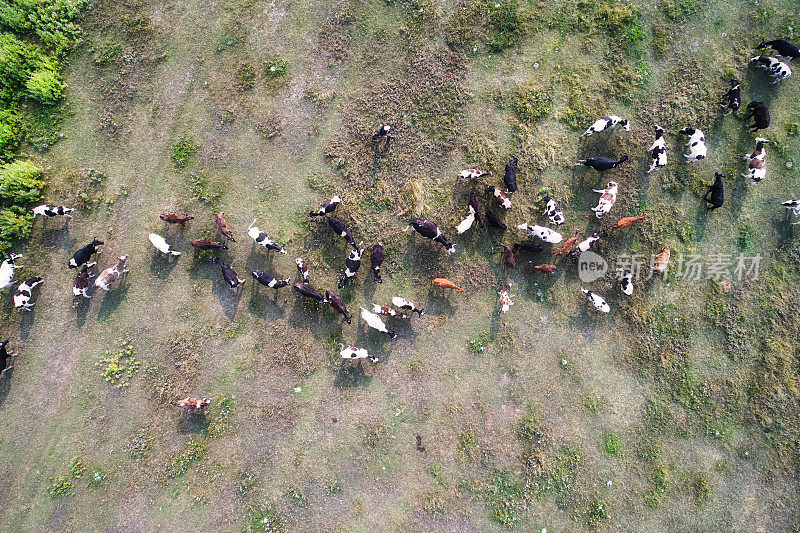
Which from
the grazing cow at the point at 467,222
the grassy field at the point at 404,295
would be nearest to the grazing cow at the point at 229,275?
the grassy field at the point at 404,295

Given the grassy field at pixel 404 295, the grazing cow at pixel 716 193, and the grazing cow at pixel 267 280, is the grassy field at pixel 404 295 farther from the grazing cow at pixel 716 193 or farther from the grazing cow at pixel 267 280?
the grazing cow at pixel 267 280

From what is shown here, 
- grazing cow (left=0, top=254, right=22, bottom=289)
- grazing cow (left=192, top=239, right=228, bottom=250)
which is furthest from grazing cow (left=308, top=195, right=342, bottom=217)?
grazing cow (left=0, top=254, right=22, bottom=289)

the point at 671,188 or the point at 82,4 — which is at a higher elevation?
the point at 82,4

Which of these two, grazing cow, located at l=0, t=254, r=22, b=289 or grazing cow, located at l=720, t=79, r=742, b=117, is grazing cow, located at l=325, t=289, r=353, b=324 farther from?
grazing cow, located at l=720, t=79, r=742, b=117

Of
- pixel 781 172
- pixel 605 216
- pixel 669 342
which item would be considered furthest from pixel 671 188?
pixel 669 342

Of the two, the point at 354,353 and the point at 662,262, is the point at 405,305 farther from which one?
the point at 662,262

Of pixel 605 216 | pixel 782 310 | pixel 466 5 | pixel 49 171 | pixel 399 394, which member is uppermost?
pixel 466 5

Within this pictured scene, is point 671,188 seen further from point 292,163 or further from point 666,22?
point 292,163
